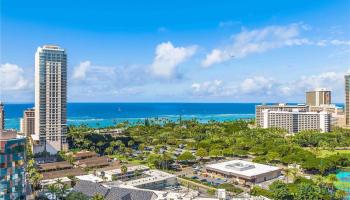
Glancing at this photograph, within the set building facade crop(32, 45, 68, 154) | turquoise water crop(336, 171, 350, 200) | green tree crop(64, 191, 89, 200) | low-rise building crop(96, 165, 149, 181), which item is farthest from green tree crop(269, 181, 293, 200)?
building facade crop(32, 45, 68, 154)

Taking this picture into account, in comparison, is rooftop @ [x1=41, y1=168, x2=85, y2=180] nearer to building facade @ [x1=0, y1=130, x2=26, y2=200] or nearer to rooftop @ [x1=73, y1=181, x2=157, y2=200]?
rooftop @ [x1=73, y1=181, x2=157, y2=200]

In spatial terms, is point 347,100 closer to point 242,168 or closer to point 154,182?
point 242,168

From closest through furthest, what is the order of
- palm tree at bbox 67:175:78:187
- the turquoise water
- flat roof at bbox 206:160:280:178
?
palm tree at bbox 67:175:78:187, the turquoise water, flat roof at bbox 206:160:280:178

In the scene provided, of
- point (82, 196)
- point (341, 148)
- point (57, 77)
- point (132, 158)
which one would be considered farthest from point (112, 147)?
point (341, 148)

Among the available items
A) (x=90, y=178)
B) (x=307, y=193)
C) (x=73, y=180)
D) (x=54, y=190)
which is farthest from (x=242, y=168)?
(x=54, y=190)

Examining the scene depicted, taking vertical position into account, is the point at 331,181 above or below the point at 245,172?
below
